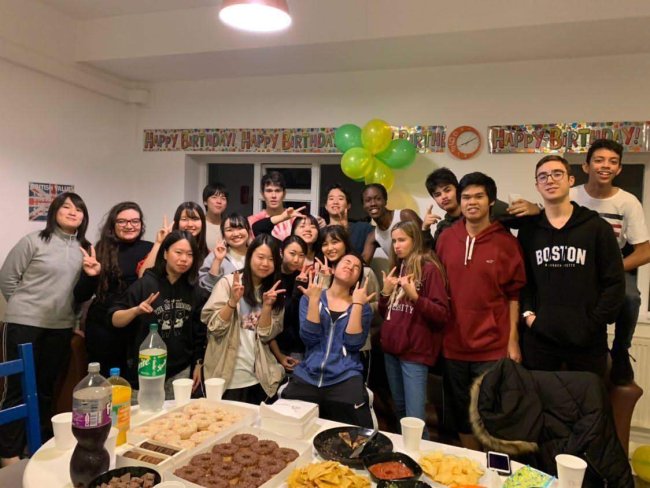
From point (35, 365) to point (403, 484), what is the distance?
8.09ft

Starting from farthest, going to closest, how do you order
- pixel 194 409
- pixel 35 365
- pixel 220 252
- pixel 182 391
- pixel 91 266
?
pixel 35 365, pixel 220 252, pixel 91 266, pixel 182 391, pixel 194 409

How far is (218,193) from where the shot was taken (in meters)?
3.44

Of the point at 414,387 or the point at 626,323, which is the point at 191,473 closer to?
the point at 414,387

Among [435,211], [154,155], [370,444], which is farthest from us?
[154,155]

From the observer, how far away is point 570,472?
1.27m

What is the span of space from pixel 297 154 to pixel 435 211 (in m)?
1.27

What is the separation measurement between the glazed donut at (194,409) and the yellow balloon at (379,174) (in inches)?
86.6

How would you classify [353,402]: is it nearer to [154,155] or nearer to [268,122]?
[268,122]

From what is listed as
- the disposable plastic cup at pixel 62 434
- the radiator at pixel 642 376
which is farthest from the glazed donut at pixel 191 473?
the radiator at pixel 642 376

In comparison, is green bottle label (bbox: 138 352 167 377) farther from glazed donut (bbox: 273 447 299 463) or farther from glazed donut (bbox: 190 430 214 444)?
glazed donut (bbox: 273 447 299 463)

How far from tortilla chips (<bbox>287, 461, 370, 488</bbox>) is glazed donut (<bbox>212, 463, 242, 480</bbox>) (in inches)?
5.9

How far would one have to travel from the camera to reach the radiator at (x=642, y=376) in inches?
129

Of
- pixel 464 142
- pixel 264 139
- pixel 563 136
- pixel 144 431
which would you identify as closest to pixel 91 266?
pixel 144 431

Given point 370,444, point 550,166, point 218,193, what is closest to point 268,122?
point 218,193
